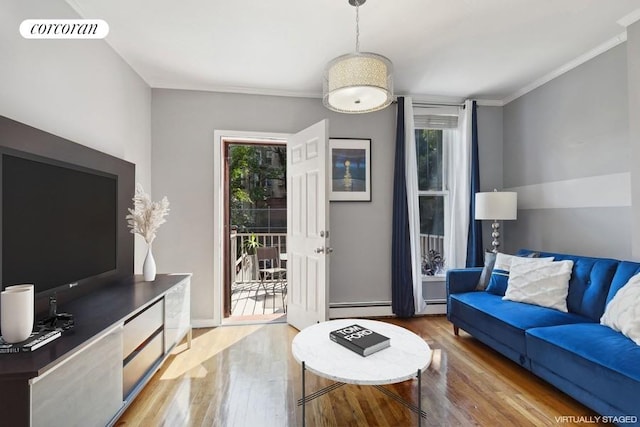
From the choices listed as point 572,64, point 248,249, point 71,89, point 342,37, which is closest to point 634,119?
point 572,64

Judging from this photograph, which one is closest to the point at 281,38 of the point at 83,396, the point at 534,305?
the point at 83,396

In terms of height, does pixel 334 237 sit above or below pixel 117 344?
above

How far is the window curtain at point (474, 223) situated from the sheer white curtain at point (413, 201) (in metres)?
0.65

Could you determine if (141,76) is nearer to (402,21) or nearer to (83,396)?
(402,21)

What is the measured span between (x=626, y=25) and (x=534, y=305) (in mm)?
2269

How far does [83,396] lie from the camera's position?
4.46ft

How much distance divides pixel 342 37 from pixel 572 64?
7.41 feet

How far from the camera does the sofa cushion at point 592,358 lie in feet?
5.10

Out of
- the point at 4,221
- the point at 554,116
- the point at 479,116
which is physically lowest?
the point at 4,221

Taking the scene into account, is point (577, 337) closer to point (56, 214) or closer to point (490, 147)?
point (490, 147)

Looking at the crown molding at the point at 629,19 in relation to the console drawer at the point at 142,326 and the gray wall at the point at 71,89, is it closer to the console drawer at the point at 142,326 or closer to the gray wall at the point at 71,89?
the gray wall at the point at 71,89

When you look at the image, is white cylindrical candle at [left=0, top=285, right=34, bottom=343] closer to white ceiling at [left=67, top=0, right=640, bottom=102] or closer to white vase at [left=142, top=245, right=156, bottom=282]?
white vase at [left=142, top=245, right=156, bottom=282]

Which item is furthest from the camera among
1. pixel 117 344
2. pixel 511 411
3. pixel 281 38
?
pixel 281 38

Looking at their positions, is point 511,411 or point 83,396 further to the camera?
point 511,411
